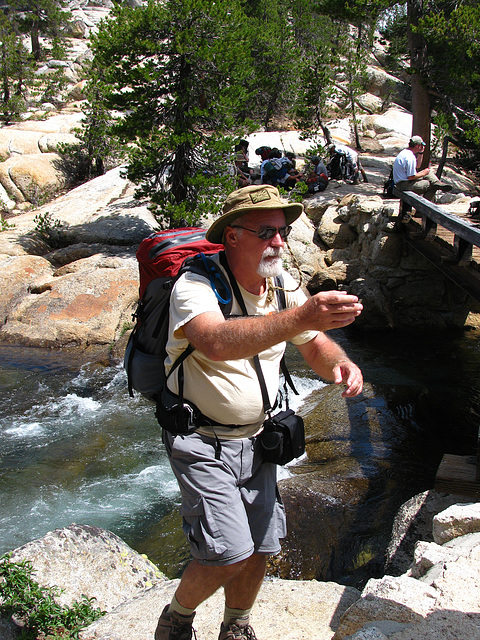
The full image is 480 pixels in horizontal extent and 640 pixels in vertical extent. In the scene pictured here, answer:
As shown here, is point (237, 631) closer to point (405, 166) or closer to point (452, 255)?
point (452, 255)

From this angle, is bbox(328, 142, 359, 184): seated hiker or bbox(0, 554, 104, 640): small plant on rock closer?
bbox(0, 554, 104, 640): small plant on rock

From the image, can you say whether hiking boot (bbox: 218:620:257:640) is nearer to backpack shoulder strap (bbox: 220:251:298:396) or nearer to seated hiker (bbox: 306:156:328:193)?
backpack shoulder strap (bbox: 220:251:298:396)

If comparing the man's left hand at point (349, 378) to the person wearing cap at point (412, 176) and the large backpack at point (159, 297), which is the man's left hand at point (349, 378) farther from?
the person wearing cap at point (412, 176)

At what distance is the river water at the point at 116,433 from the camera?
4.94m

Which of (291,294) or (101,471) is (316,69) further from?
(291,294)

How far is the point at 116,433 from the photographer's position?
21.7ft

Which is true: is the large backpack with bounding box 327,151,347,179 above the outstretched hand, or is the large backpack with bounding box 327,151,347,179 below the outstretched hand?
below

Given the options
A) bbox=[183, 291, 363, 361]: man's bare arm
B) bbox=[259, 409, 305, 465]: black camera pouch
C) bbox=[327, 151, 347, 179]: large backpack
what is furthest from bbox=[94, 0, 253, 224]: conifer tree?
bbox=[183, 291, 363, 361]: man's bare arm

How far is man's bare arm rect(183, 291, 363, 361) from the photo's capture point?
6.06ft

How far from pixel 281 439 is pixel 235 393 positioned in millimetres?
321

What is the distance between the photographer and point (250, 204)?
232cm

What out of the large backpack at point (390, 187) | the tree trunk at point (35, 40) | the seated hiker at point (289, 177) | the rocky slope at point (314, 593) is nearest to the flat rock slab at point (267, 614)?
the rocky slope at point (314, 593)

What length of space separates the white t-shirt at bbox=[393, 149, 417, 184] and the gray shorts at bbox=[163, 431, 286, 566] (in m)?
9.02

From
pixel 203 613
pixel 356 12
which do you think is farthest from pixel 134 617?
pixel 356 12
